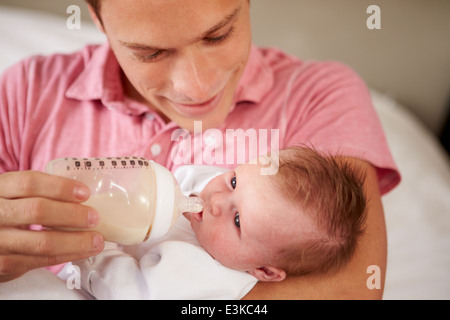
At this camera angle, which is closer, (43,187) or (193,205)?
(43,187)

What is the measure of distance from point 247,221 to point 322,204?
0.12 metres

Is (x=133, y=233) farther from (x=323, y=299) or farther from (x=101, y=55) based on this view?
(x=101, y=55)

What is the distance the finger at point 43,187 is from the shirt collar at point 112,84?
12.2 inches

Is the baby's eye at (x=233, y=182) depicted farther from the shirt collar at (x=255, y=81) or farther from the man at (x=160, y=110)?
the shirt collar at (x=255, y=81)

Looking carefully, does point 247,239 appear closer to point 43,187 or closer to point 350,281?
point 350,281

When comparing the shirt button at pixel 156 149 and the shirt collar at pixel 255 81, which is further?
the shirt collar at pixel 255 81

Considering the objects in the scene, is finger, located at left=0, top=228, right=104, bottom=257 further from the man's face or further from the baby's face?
the man's face

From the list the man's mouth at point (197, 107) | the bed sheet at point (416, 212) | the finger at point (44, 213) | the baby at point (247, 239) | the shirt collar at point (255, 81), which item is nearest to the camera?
the finger at point (44, 213)

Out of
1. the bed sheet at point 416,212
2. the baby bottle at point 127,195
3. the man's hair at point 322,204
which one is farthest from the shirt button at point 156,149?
the bed sheet at point 416,212

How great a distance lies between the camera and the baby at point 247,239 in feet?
2.07

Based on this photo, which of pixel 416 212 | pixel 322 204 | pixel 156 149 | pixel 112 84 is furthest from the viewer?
pixel 416 212

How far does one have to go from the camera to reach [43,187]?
541mm

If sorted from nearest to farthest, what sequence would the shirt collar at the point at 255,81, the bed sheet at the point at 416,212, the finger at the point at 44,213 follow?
the finger at the point at 44,213, the shirt collar at the point at 255,81, the bed sheet at the point at 416,212

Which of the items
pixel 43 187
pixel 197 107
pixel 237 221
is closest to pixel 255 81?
pixel 197 107
